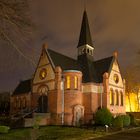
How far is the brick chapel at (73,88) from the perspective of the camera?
126 feet

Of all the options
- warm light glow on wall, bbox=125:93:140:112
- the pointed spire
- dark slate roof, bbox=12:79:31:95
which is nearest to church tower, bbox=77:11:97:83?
the pointed spire

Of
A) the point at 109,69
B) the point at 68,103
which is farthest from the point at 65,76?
the point at 109,69

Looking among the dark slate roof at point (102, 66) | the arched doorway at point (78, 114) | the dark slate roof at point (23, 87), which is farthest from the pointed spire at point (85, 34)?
the arched doorway at point (78, 114)

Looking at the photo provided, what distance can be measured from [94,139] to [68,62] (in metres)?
22.6

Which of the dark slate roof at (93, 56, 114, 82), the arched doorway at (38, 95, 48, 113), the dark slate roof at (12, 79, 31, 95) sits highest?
the dark slate roof at (93, 56, 114, 82)

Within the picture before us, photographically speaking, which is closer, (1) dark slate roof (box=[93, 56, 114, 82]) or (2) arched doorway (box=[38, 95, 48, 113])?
(2) arched doorway (box=[38, 95, 48, 113])

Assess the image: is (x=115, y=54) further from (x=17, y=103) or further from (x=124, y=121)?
(x=17, y=103)

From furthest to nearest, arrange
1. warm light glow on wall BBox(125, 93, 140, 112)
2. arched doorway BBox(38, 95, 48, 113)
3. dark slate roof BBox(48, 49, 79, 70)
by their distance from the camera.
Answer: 1. warm light glow on wall BBox(125, 93, 140, 112)
2. dark slate roof BBox(48, 49, 79, 70)
3. arched doorway BBox(38, 95, 48, 113)

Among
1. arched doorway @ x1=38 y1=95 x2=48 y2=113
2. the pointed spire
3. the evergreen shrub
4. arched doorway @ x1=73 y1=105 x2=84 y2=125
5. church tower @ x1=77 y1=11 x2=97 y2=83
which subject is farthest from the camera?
the pointed spire

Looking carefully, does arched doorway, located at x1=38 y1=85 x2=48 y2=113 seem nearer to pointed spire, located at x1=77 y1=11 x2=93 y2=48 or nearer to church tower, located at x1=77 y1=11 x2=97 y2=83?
church tower, located at x1=77 y1=11 x2=97 y2=83

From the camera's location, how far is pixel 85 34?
50219mm

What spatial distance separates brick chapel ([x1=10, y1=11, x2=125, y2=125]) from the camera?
38.3 metres

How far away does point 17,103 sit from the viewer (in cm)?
5278

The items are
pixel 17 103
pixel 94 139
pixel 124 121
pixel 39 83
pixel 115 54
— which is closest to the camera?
pixel 94 139
